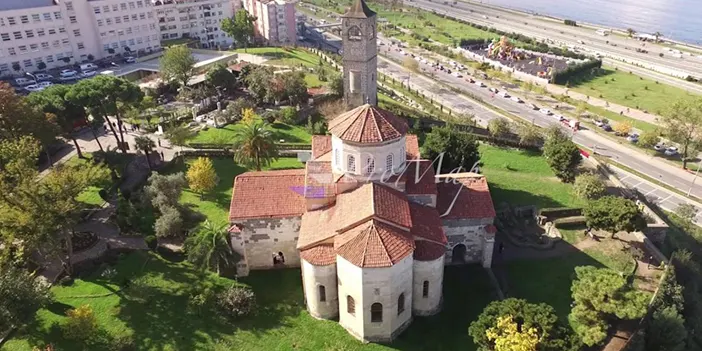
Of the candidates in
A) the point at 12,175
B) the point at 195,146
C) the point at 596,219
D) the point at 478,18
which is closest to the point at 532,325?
the point at 596,219

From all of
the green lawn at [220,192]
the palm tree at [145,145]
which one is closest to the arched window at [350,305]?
the green lawn at [220,192]

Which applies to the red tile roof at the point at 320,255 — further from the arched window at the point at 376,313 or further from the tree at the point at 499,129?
the tree at the point at 499,129

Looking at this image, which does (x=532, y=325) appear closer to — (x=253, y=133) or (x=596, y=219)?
(x=596, y=219)

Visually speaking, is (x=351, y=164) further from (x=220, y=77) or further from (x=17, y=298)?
(x=220, y=77)

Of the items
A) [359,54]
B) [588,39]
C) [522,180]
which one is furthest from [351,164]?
[588,39]

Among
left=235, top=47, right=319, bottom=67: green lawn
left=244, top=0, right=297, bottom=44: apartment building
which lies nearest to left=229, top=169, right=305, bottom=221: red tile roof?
left=235, top=47, right=319, bottom=67: green lawn
